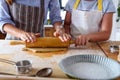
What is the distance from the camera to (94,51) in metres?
1.06

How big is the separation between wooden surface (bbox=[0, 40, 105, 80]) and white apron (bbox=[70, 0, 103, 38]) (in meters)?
0.18

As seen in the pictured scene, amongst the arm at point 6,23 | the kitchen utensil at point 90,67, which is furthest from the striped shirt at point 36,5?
the kitchen utensil at point 90,67

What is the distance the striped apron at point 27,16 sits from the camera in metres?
1.29

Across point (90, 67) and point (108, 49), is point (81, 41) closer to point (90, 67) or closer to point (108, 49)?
point (108, 49)

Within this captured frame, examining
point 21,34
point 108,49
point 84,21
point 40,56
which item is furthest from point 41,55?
point 84,21

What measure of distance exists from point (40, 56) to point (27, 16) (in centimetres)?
43

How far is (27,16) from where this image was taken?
4.35 feet

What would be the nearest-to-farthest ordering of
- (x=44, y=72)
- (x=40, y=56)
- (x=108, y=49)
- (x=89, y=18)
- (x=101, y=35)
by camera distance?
(x=44, y=72) < (x=40, y=56) < (x=108, y=49) < (x=101, y=35) < (x=89, y=18)

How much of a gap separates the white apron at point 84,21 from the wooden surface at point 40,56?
0.59 feet

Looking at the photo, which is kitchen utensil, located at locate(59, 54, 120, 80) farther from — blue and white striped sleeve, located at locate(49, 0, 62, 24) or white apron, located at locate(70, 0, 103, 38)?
blue and white striped sleeve, located at locate(49, 0, 62, 24)

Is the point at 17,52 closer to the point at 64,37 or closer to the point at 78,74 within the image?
the point at 64,37

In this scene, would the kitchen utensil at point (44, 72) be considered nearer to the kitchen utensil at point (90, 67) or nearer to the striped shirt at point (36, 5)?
the kitchen utensil at point (90, 67)

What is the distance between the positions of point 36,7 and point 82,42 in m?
0.40

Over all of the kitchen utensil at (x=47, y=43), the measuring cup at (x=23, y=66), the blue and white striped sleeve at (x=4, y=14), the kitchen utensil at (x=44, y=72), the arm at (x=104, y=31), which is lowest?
the kitchen utensil at (x=44, y=72)
